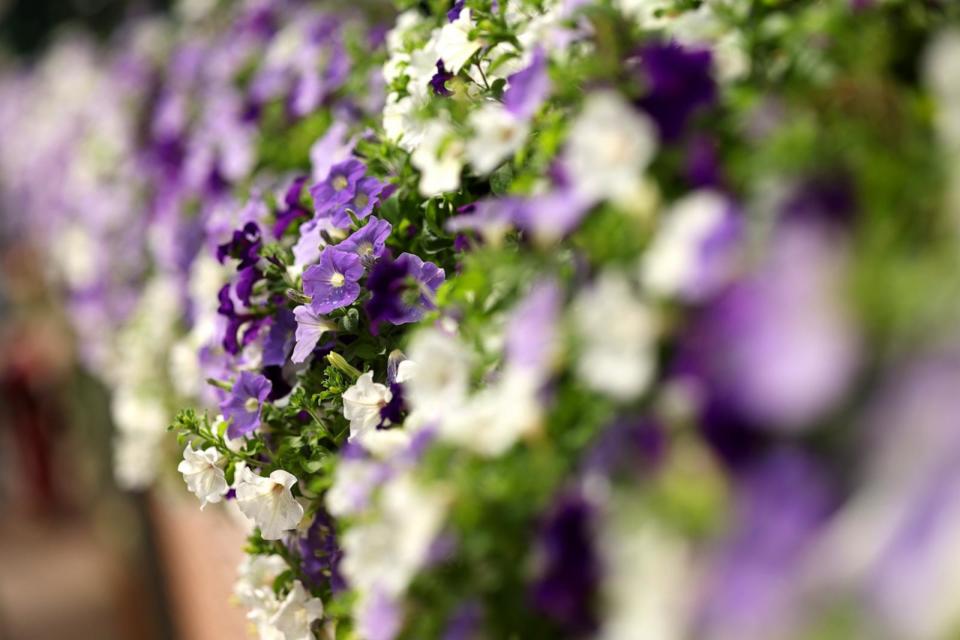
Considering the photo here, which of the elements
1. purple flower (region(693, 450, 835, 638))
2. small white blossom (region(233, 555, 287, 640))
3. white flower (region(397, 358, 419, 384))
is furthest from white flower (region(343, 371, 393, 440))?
purple flower (region(693, 450, 835, 638))

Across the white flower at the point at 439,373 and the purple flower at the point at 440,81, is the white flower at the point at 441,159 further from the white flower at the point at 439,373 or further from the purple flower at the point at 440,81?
the white flower at the point at 439,373

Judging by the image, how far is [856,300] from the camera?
0.58 m

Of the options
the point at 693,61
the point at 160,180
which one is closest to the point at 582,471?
the point at 693,61

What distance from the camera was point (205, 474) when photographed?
1.14 metres

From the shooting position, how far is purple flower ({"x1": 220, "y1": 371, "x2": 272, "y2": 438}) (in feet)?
3.78

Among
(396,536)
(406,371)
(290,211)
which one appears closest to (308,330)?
(406,371)

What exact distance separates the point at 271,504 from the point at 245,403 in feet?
0.45

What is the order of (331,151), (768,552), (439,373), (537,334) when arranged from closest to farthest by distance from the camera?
1. (768,552)
2. (537,334)
3. (439,373)
4. (331,151)

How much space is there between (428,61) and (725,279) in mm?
625

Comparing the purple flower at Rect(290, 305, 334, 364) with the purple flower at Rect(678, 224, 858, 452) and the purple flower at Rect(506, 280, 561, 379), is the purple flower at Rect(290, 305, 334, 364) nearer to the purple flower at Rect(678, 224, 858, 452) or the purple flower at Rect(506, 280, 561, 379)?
the purple flower at Rect(506, 280, 561, 379)

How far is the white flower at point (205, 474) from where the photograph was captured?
113 centimetres

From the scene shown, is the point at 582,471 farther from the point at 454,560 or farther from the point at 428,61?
the point at 428,61

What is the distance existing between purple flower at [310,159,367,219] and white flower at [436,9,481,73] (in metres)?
0.17

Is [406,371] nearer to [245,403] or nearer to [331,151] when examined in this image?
[245,403]
